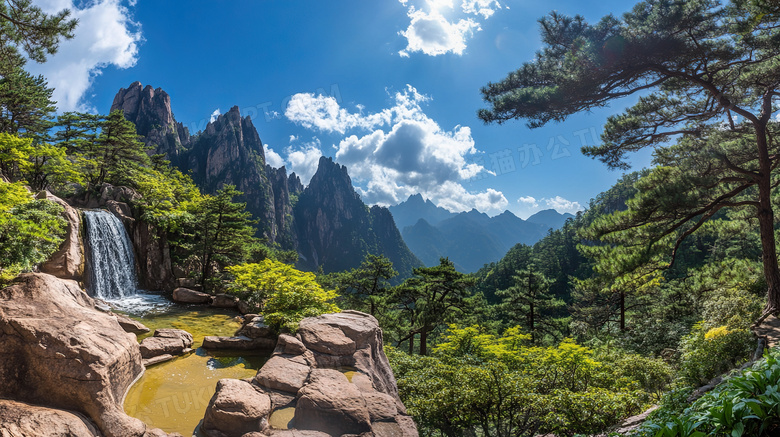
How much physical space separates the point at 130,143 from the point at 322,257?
9378 centimetres

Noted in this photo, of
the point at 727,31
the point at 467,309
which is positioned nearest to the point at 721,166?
the point at 727,31

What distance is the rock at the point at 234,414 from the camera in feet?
13.3

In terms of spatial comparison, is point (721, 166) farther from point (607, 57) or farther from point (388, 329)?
point (388, 329)

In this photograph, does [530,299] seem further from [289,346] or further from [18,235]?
[18,235]

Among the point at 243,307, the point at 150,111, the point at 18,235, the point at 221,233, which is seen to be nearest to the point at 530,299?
the point at 243,307

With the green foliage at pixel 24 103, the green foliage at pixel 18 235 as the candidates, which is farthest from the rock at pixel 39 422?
the green foliage at pixel 24 103

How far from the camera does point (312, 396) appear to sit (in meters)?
4.52

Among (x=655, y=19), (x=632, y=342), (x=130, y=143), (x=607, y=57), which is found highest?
(x=130, y=143)

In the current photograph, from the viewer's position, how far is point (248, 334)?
759 cm

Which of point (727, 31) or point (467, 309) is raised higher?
point (727, 31)

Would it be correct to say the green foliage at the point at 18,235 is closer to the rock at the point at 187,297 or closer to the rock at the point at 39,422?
the rock at the point at 39,422

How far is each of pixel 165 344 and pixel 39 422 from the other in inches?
136

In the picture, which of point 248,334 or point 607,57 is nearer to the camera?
point 607,57

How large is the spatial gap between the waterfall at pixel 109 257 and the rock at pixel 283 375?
13.6 metres
